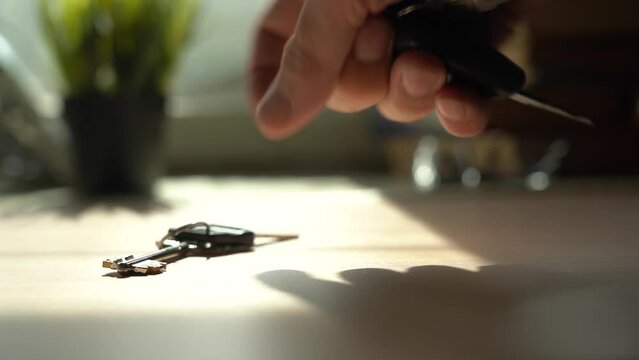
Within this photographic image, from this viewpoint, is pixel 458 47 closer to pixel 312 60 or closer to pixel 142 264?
pixel 312 60

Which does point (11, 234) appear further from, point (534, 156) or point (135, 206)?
point (534, 156)

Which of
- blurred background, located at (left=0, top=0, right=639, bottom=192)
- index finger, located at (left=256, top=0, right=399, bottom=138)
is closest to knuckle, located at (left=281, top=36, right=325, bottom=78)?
index finger, located at (left=256, top=0, right=399, bottom=138)

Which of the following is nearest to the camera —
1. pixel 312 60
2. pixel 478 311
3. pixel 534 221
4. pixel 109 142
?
pixel 478 311

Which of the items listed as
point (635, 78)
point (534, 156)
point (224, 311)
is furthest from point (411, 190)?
point (224, 311)

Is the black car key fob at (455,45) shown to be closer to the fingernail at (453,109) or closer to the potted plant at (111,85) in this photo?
the fingernail at (453,109)

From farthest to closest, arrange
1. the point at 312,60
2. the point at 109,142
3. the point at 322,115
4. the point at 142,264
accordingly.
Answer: the point at 322,115 → the point at 109,142 → the point at 312,60 → the point at 142,264

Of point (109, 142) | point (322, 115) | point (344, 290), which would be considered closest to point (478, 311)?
point (344, 290)

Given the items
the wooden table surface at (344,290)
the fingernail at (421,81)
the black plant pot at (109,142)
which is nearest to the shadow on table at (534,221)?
the wooden table surface at (344,290)

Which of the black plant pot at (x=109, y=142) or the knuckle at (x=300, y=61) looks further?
the black plant pot at (x=109, y=142)
